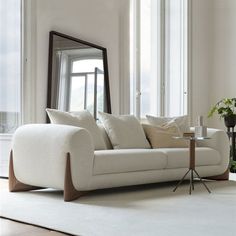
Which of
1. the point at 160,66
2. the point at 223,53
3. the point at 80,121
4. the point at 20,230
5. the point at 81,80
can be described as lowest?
the point at 20,230

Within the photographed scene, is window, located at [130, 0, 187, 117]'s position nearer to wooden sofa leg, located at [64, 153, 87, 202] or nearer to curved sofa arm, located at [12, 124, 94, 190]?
curved sofa arm, located at [12, 124, 94, 190]

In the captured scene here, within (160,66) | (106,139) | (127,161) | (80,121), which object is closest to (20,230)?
(127,161)

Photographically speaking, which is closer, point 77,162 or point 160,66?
point 77,162

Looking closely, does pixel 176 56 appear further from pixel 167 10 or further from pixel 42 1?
pixel 42 1

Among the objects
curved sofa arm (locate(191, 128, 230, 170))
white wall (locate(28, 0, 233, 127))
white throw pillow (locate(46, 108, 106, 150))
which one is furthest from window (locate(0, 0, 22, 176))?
curved sofa arm (locate(191, 128, 230, 170))

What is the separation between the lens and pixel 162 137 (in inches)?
185

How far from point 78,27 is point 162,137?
→ 5.61 feet

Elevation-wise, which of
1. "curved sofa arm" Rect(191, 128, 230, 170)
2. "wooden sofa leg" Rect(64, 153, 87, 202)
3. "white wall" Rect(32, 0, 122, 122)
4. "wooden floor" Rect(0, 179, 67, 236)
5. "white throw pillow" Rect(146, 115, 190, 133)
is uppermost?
"white wall" Rect(32, 0, 122, 122)

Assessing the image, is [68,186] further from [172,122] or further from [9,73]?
[172,122]

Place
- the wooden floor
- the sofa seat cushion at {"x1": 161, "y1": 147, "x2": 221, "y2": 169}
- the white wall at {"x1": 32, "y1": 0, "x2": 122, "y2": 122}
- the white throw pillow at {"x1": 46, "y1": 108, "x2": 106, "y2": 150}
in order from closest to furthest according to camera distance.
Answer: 1. the wooden floor
2. the white throw pillow at {"x1": 46, "y1": 108, "x2": 106, "y2": 150}
3. the sofa seat cushion at {"x1": 161, "y1": 147, "x2": 221, "y2": 169}
4. the white wall at {"x1": 32, "y1": 0, "x2": 122, "y2": 122}

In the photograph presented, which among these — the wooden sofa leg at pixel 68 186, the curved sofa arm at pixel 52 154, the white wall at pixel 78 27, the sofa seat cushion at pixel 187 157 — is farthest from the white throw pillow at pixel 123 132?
the wooden sofa leg at pixel 68 186

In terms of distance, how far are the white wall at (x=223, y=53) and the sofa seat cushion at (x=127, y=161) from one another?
3627 mm

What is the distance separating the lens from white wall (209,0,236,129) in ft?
24.3

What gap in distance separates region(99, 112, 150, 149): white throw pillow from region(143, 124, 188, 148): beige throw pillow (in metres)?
0.10
